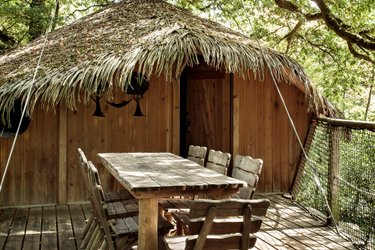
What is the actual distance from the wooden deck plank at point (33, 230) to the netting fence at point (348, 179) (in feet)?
9.54

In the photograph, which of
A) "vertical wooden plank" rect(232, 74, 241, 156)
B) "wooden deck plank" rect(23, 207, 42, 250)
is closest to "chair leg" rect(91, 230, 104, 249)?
"wooden deck plank" rect(23, 207, 42, 250)

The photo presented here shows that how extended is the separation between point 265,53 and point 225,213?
12.1 feet

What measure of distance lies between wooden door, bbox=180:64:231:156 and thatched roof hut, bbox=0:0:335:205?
0.02 metres

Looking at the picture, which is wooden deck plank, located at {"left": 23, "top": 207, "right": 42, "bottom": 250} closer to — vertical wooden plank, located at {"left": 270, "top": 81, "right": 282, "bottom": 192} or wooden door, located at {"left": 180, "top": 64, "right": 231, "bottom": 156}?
wooden door, located at {"left": 180, "top": 64, "right": 231, "bottom": 156}

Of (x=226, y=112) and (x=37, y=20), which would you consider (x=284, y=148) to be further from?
(x=37, y=20)

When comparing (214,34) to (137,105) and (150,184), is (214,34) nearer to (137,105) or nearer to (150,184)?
(137,105)

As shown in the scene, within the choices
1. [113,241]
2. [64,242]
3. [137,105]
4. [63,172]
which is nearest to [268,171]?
[137,105]

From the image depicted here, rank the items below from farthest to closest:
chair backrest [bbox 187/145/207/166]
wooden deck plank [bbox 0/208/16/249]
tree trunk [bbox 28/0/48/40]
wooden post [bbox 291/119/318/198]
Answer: tree trunk [bbox 28/0/48/40] → wooden post [bbox 291/119/318/198] → chair backrest [bbox 187/145/207/166] → wooden deck plank [bbox 0/208/16/249]

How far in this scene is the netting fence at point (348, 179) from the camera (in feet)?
14.4

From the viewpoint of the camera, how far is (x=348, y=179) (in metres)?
5.27

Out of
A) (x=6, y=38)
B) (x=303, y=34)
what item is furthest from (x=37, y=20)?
(x=303, y=34)

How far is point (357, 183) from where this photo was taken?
17.1 feet

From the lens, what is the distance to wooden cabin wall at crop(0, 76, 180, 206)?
5.63m

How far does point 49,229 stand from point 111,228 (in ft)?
5.46
